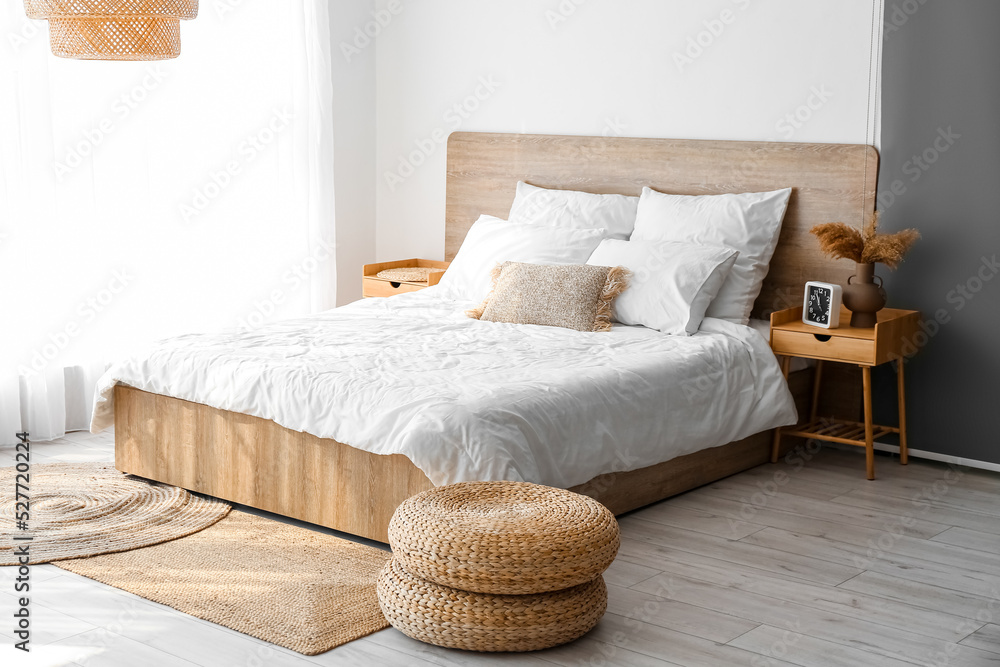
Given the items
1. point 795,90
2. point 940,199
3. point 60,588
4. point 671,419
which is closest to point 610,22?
point 795,90

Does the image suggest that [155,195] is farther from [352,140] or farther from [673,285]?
[673,285]

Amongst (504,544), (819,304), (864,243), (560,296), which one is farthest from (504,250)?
(504,544)

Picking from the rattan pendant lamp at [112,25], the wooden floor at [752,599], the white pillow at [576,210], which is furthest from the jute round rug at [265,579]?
the white pillow at [576,210]

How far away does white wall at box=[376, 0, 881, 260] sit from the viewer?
4.21 meters

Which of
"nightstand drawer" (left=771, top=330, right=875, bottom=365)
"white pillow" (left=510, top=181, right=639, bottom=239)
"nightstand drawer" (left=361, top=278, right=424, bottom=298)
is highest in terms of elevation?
"white pillow" (left=510, top=181, right=639, bottom=239)

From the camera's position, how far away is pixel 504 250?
4.59 metres

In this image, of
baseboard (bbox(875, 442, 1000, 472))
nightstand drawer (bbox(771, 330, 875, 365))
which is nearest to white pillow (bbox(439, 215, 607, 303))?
nightstand drawer (bbox(771, 330, 875, 365))

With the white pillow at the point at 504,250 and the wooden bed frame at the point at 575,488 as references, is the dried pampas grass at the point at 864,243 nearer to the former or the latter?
the wooden bed frame at the point at 575,488

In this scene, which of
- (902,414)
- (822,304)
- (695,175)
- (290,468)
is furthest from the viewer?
(695,175)

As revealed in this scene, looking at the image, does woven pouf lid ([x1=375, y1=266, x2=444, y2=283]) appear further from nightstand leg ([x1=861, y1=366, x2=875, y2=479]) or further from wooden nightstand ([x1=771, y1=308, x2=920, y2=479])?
nightstand leg ([x1=861, y1=366, x2=875, y2=479])

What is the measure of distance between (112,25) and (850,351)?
264 centimetres

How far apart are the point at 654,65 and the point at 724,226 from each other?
0.87 m

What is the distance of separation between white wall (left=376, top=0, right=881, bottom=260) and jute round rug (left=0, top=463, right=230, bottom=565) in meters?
2.30

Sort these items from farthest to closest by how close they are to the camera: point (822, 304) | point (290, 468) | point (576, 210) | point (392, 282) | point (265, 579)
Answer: point (392, 282), point (576, 210), point (822, 304), point (290, 468), point (265, 579)
